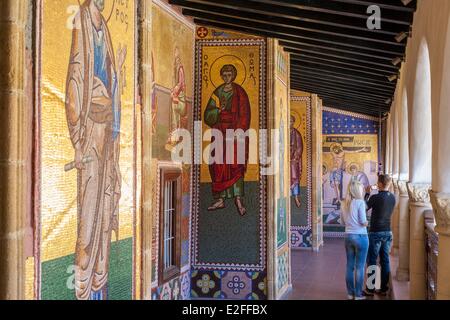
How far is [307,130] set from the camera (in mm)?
14523

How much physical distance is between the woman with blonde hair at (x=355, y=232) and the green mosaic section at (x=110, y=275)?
10.9ft

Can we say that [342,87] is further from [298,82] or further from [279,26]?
[279,26]

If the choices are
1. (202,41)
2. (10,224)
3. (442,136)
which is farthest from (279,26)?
(10,224)

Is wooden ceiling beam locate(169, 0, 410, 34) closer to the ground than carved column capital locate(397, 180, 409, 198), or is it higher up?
higher up

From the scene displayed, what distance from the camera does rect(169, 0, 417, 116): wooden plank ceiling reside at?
639 cm

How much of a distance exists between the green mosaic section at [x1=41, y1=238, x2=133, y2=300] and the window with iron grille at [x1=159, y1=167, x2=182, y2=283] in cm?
252

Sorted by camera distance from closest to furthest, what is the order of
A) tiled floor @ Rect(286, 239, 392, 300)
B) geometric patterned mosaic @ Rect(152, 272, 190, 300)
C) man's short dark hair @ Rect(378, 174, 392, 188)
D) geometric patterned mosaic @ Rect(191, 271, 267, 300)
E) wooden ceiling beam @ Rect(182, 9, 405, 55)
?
geometric patterned mosaic @ Rect(152, 272, 190, 300) < man's short dark hair @ Rect(378, 174, 392, 188) < wooden ceiling beam @ Rect(182, 9, 405, 55) < geometric patterned mosaic @ Rect(191, 271, 267, 300) < tiled floor @ Rect(286, 239, 392, 300)

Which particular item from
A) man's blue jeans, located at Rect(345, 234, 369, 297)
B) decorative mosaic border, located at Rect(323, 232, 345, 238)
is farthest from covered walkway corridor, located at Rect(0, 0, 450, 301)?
decorative mosaic border, located at Rect(323, 232, 345, 238)

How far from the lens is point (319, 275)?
34.9 feet

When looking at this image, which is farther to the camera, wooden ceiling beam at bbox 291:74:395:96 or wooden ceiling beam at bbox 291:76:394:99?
wooden ceiling beam at bbox 291:76:394:99

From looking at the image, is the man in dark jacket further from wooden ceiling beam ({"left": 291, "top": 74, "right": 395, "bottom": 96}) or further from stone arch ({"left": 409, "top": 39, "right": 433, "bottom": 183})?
wooden ceiling beam ({"left": 291, "top": 74, "right": 395, "bottom": 96})

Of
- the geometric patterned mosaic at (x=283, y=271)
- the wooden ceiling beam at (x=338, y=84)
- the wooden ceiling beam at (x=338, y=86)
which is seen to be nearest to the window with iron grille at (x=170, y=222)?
the geometric patterned mosaic at (x=283, y=271)

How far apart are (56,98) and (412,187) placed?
483 cm

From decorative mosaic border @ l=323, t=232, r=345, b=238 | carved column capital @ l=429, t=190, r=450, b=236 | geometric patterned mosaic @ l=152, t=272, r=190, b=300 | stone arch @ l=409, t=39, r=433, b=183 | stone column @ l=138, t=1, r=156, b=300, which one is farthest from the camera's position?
decorative mosaic border @ l=323, t=232, r=345, b=238
